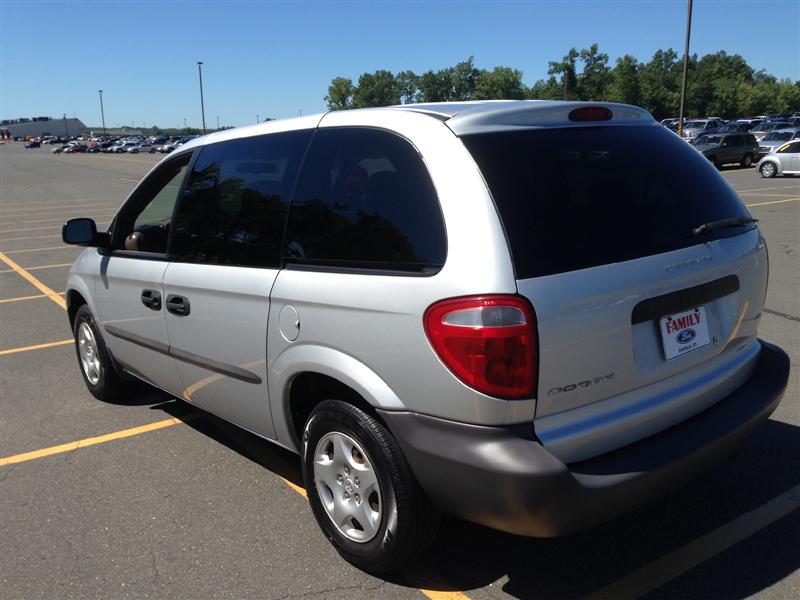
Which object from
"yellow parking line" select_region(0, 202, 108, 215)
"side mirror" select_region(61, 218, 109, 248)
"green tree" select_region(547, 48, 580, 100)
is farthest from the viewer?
"green tree" select_region(547, 48, 580, 100)

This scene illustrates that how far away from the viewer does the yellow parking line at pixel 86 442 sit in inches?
159

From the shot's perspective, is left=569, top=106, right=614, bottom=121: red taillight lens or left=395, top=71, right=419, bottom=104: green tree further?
left=395, top=71, right=419, bottom=104: green tree

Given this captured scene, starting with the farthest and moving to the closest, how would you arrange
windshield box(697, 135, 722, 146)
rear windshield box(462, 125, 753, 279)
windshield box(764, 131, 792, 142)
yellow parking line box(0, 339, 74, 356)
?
windshield box(764, 131, 792, 142) → windshield box(697, 135, 722, 146) → yellow parking line box(0, 339, 74, 356) → rear windshield box(462, 125, 753, 279)

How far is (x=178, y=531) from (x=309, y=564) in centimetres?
71

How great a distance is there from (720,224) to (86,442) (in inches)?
148

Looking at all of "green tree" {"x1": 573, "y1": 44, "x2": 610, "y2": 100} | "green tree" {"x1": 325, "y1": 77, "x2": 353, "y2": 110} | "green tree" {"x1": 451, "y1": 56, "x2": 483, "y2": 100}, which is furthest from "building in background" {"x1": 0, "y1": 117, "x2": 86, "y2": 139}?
"green tree" {"x1": 573, "y1": 44, "x2": 610, "y2": 100}

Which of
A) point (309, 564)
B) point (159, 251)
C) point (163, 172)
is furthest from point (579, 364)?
point (163, 172)

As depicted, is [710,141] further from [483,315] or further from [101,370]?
[483,315]

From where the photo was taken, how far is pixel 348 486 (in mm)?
2762

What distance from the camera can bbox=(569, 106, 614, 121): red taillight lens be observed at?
8.84ft

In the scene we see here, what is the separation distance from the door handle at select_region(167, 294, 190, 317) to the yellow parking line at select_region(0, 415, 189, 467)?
1201mm

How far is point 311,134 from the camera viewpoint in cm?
306

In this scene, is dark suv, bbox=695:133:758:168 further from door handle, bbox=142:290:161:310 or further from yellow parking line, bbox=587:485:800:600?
door handle, bbox=142:290:161:310

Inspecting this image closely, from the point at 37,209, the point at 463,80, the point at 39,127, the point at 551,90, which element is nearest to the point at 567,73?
the point at 551,90
